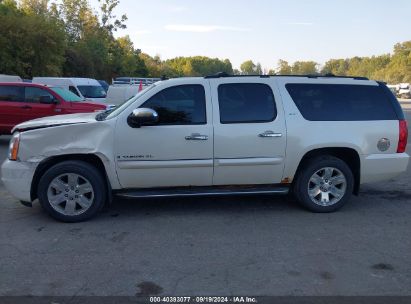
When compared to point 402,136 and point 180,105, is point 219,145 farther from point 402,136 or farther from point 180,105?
point 402,136

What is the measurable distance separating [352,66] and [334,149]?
6986 inches

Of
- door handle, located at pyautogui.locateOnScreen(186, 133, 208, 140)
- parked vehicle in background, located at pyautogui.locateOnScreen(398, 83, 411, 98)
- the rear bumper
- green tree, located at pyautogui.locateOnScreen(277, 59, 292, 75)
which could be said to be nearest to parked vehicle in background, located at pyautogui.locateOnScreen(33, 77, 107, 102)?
door handle, located at pyautogui.locateOnScreen(186, 133, 208, 140)

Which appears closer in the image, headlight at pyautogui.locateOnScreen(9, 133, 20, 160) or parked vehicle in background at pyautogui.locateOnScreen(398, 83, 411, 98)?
headlight at pyautogui.locateOnScreen(9, 133, 20, 160)

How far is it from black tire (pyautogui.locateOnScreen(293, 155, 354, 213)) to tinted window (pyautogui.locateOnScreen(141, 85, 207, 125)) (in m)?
1.50

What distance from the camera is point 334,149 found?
20.8 feet

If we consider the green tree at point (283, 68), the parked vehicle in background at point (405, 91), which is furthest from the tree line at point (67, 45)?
the parked vehicle in background at point (405, 91)

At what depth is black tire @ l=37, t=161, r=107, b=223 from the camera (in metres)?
5.73

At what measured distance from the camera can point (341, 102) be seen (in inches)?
248

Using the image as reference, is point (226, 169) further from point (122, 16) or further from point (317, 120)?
point (122, 16)

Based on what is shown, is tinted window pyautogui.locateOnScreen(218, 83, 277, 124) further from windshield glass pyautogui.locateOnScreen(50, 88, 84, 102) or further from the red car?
windshield glass pyautogui.locateOnScreen(50, 88, 84, 102)

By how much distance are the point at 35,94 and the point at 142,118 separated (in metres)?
8.47

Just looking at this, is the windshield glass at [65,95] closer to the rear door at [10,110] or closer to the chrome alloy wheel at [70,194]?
the rear door at [10,110]

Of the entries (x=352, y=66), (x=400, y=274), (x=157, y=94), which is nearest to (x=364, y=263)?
(x=400, y=274)

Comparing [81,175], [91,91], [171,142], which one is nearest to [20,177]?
[81,175]
